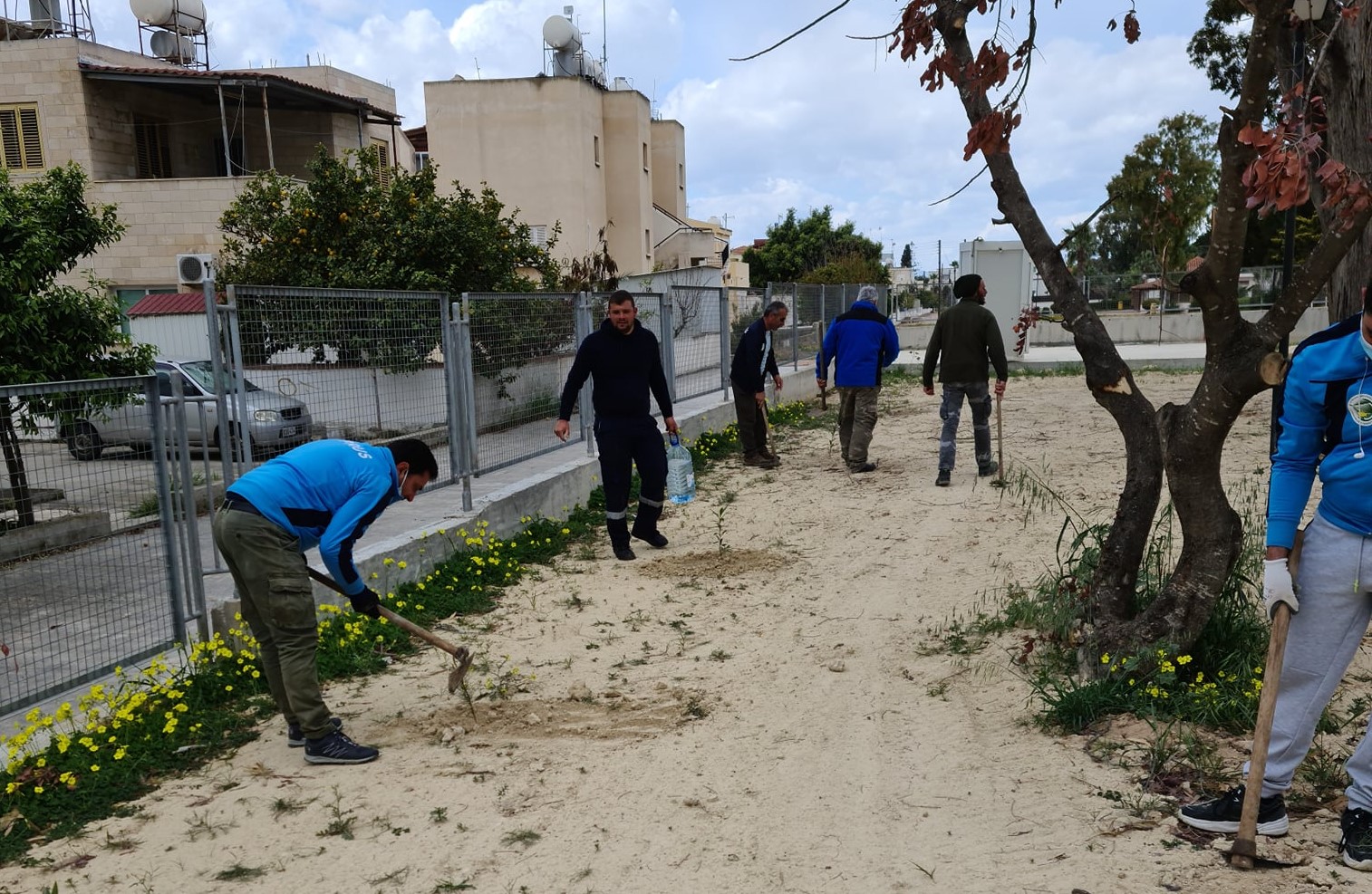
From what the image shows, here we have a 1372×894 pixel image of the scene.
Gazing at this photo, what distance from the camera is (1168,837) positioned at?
3.30 metres

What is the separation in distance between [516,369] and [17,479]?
13.4 feet

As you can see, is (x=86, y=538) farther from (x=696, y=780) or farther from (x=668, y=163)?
(x=668, y=163)

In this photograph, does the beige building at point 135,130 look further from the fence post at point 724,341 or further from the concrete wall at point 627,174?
the concrete wall at point 627,174

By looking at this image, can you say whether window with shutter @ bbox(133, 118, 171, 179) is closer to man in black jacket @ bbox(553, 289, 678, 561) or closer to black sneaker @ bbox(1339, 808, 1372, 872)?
man in black jacket @ bbox(553, 289, 678, 561)

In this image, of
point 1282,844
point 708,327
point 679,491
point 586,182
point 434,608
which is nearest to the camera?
point 1282,844

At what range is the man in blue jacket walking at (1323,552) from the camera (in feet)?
9.91

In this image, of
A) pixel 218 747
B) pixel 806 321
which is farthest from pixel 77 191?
pixel 806 321

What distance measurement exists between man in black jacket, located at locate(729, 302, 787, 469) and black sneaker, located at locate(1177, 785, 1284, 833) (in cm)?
744

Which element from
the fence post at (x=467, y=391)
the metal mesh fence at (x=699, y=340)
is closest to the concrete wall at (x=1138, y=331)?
the metal mesh fence at (x=699, y=340)

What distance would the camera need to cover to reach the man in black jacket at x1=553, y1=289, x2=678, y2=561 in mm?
7297

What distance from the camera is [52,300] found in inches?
309

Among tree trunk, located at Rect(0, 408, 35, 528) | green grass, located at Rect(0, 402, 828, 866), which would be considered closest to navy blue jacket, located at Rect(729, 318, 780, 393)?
green grass, located at Rect(0, 402, 828, 866)

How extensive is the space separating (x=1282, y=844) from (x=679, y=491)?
5.56m

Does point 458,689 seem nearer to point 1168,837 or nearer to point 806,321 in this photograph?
point 1168,837
